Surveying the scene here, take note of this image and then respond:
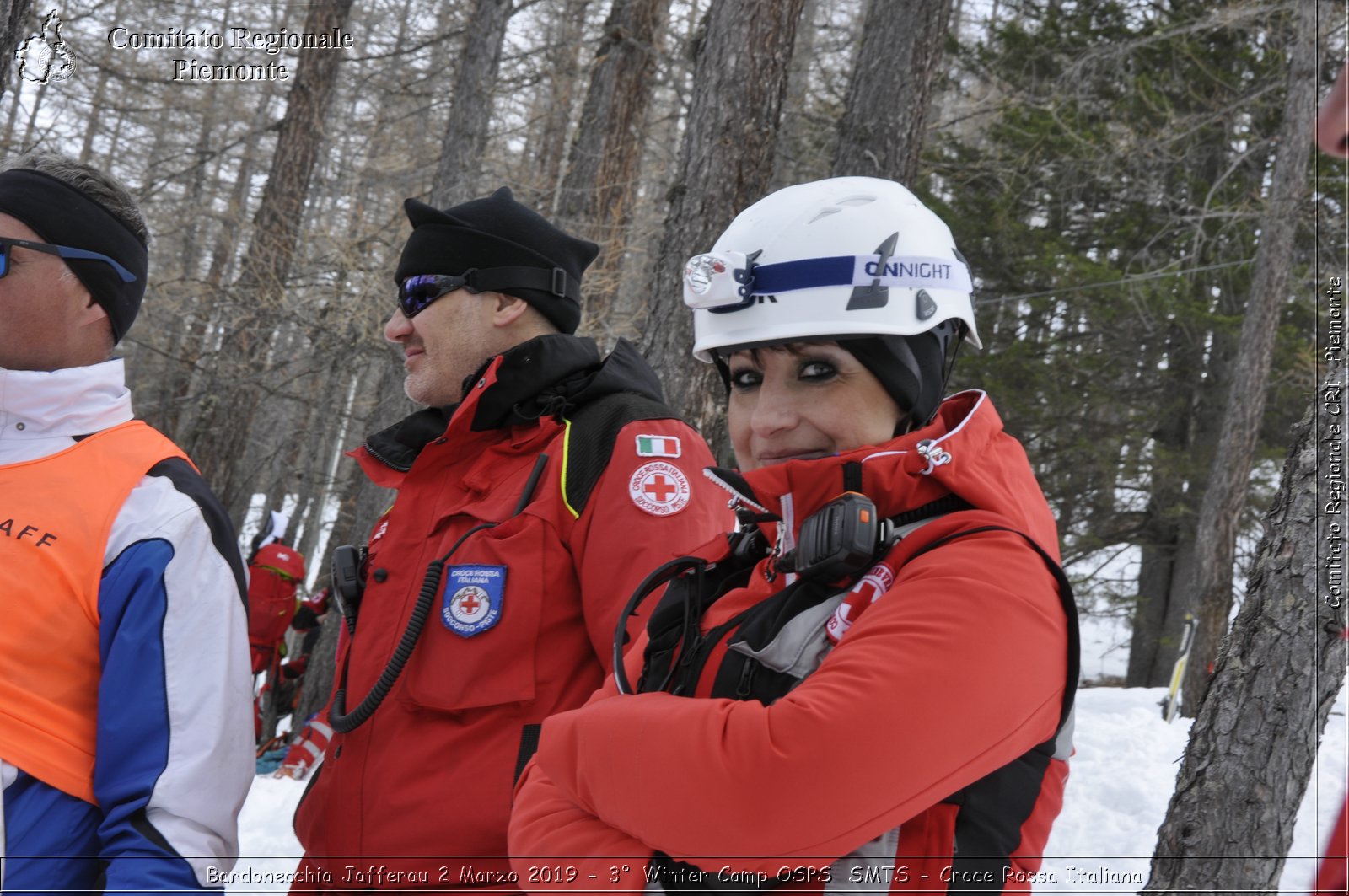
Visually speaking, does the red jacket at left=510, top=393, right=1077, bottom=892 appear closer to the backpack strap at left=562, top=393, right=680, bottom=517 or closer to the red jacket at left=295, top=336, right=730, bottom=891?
the red jacket at left=295, top=336, right=730, bottom=891

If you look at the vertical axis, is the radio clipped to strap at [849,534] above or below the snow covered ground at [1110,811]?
above

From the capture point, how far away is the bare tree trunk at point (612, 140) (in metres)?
11.7

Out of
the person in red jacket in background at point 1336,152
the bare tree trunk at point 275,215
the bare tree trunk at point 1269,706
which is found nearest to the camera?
the person in red jacket in background at point 1336,152

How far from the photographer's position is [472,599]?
7.41 feet

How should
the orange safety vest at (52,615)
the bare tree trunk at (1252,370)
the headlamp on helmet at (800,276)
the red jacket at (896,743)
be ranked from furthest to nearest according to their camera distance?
the bare tree trunk at (1252,370)
the orange safety vest at (52,615)
the headlamp on helmet at (800,276)
the red jacket at (896,743)

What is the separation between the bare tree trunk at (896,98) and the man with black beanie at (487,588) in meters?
5.18

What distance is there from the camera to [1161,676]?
16047 millimetres

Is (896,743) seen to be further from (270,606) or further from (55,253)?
(270,606)

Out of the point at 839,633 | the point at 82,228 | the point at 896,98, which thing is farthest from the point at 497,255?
the point at 896,98

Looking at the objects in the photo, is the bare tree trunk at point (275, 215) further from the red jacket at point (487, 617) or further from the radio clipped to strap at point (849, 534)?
the radio clipped to strap at point (849, 534)

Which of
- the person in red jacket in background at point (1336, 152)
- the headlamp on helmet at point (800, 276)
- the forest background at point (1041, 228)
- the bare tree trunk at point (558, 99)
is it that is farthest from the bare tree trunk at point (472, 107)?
the person in red jacket in background at point (1336, 152)

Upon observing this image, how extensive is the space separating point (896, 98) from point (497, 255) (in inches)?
208

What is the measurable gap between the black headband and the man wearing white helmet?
1.26 meters

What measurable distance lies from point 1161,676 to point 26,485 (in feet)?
54.9
